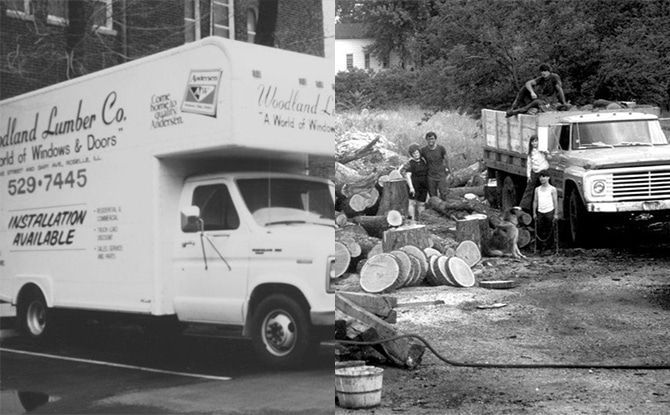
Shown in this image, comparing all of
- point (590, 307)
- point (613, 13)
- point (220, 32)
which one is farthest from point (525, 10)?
point (220, 32)

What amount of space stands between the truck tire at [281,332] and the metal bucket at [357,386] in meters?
3.56

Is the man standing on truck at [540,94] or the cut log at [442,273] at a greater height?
the man standing on truck at [540,94]

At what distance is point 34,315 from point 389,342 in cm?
486

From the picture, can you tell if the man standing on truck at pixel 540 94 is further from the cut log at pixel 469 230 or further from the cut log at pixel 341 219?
the cut log at pixel 341 219

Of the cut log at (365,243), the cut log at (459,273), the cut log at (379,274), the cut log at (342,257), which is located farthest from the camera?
the cut log at (365,243)

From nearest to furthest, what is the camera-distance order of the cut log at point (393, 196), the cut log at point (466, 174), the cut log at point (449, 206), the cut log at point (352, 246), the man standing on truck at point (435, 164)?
the cut log at point (352, 246) → the cut log at point (393, 196) → the man standing on truck at point (435, 164) → the cut log at point (449, 206) → the cut log at point (466, 174)

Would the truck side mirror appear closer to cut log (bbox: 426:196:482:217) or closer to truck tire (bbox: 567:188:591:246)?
truck tire (bbox: 567:188:591:246)

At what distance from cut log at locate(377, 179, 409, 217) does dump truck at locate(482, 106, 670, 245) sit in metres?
2.19

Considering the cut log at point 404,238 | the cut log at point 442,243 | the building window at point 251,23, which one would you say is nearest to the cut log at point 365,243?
the cut log at point 404,238

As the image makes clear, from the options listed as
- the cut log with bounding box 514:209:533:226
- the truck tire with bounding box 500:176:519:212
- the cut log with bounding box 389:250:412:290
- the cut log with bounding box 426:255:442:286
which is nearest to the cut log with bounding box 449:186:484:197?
the truck tire with bounding box 500:176:519:212

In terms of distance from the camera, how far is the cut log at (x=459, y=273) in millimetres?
10742

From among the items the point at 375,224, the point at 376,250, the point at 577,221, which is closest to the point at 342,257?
the point at 376,250

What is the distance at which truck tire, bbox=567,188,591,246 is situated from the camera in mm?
13273

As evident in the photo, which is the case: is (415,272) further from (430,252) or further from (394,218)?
(394,218)
